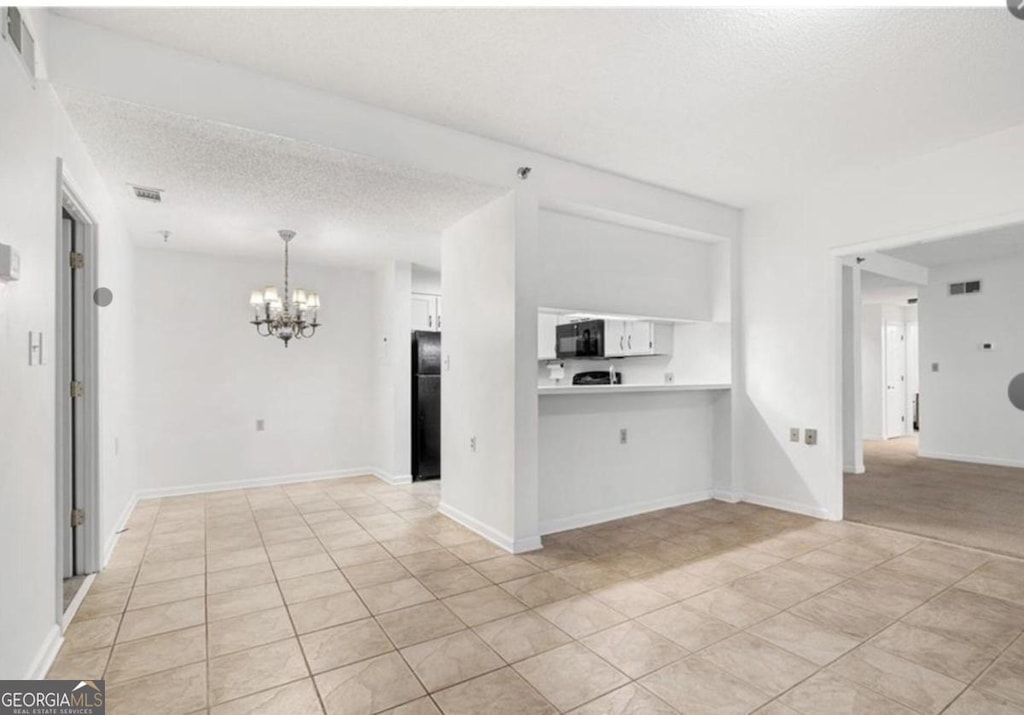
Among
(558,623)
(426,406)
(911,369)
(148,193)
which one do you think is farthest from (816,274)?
(911,369)

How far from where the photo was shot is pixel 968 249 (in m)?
5.90

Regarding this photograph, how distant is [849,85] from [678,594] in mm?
2797

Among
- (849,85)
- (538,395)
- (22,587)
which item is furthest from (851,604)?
(22,587)

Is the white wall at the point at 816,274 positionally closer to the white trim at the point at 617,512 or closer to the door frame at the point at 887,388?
the white trim at the point at 617,512

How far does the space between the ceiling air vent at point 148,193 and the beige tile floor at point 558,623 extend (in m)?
2.39

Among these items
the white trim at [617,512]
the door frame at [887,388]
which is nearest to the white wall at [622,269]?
the white trim at [617,512]

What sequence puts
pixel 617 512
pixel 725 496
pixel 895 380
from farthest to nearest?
pixel 895 380
pixel 725 496
pixel 617 512

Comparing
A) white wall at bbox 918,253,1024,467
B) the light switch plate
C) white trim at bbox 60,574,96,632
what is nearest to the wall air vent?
the light switch plate

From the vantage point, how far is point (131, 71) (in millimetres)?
2359

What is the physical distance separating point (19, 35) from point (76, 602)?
2.56 m

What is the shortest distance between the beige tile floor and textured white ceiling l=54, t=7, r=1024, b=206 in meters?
2.64

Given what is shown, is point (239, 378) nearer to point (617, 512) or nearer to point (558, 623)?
point (617, 512)

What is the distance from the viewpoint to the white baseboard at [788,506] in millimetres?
4082

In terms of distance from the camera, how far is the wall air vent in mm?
1724
